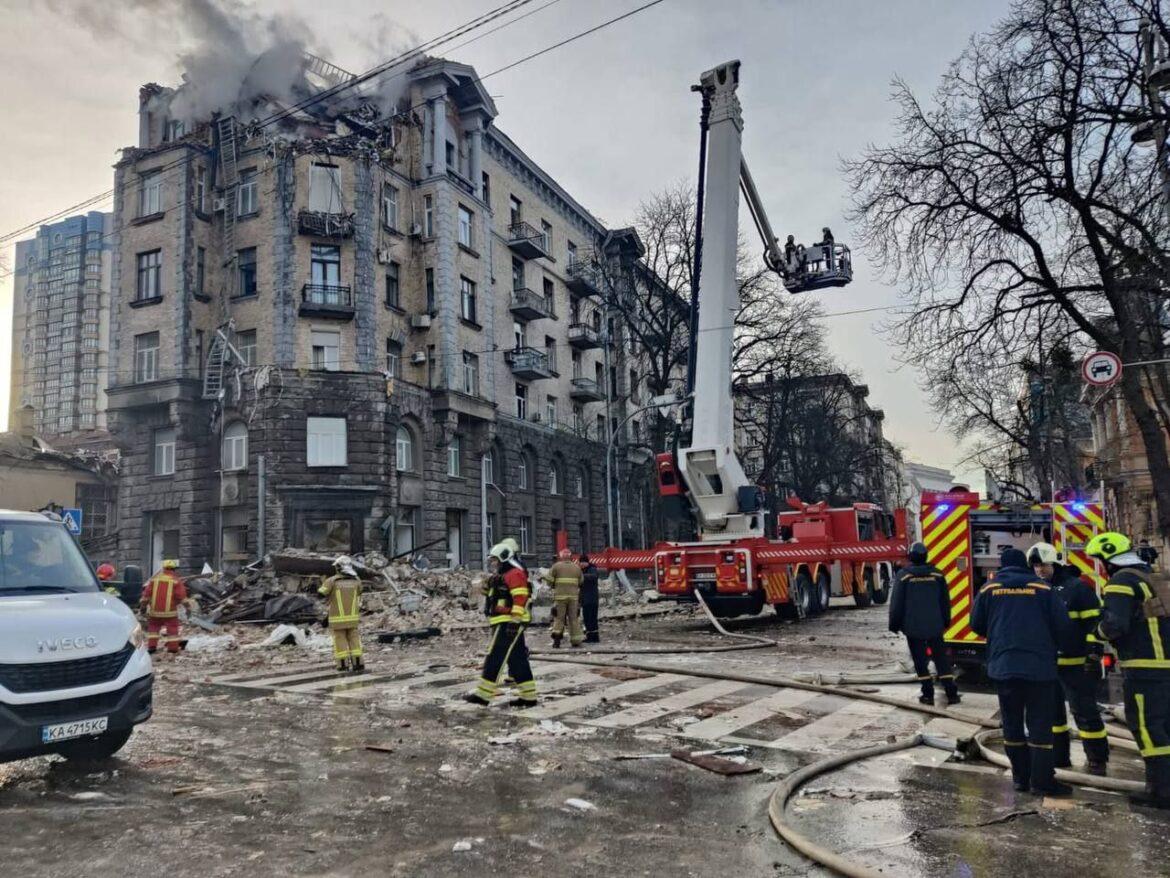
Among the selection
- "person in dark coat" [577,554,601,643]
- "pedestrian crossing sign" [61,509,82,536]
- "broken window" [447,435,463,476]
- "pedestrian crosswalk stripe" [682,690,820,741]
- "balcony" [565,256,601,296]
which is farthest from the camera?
"balcony" [565,256,601,296]

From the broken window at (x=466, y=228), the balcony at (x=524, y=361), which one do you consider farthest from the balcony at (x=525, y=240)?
the balcony at (x=524, y=361)

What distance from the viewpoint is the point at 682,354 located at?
36.8m

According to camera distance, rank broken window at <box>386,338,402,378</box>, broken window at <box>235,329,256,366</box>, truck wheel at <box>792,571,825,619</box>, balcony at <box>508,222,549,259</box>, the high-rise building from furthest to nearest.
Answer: the high-rise building
balcony at <box>508,222,549,259</box>
broken window at <box>386,338,402,378</box>
broken window at <box>235,329,256,366</box>
truck wheel at <box>792,571,825,619</box>

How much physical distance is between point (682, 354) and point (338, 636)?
25820 mm

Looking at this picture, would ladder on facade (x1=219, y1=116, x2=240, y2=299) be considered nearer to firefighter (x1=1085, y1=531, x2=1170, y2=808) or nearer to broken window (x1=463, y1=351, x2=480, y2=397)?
broken window (x1=463, y1=351, x2=480, y2=397)

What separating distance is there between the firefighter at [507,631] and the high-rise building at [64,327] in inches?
3479

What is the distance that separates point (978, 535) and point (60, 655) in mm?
10114

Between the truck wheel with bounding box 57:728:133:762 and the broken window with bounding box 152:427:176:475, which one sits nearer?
the truck wheel with bounding box 57:728:133:762

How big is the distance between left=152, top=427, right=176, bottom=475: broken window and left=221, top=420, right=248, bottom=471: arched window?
101 inches

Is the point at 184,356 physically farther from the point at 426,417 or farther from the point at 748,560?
the point at 748,560

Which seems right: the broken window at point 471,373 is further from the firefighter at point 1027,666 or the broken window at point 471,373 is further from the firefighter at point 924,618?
the firefighter at point 1027,666

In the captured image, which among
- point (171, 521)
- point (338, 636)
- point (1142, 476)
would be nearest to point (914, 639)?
point (338, 636)

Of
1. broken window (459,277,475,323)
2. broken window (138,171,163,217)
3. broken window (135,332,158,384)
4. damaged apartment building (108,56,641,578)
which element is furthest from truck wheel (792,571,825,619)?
broken window (138,171,163,217)

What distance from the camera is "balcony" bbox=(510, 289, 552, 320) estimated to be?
41531 mm
